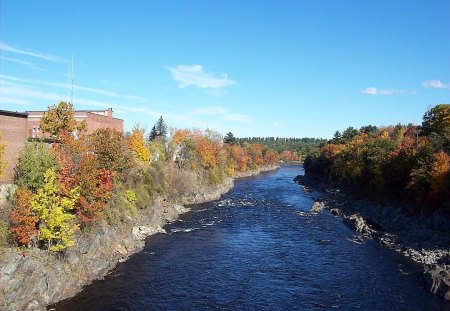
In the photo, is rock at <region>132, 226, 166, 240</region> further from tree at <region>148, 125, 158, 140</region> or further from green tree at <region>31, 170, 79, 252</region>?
tree at <region>148, 125, 158, 140</region>

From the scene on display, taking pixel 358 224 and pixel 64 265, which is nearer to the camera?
pixel 64 265

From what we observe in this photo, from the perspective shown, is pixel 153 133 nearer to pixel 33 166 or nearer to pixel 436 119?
pixel 436 119

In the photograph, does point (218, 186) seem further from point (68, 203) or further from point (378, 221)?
point (68, 203)

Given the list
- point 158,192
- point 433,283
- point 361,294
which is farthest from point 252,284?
point 158,192

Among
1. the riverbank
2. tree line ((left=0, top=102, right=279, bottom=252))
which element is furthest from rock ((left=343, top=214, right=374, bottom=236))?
tree line ((left=0, top=102, right=279, bottom=252))

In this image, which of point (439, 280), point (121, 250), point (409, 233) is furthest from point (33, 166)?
point (409, 233)

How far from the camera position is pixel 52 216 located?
26750 millimetres

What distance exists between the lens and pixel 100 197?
33.7 m

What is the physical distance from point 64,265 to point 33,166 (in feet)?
26.1

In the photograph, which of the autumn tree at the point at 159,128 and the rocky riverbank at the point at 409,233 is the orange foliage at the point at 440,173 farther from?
the autumn tree at the point at 159,128

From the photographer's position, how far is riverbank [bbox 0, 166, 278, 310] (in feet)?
76.4

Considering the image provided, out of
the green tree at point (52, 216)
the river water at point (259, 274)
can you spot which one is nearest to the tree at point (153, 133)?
the river water at point (259, 274)

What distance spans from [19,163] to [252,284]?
20397mm

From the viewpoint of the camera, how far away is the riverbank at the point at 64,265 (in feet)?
76.4
